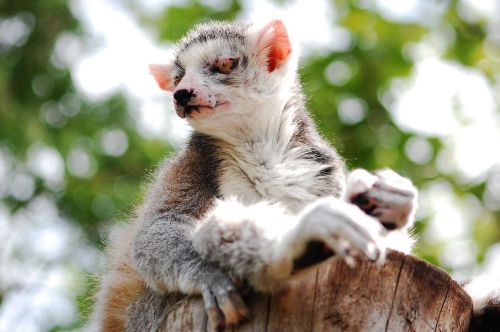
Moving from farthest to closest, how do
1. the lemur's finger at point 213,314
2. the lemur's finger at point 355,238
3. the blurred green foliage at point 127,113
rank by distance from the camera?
1. the blurred green foliage at point 127,113
2. the lemur's finger at point 213,314
3. the lemur's finger at point 355,238

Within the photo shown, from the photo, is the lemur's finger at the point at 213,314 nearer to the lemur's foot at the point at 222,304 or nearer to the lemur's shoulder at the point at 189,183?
the lemur's foot at the point at 222,304

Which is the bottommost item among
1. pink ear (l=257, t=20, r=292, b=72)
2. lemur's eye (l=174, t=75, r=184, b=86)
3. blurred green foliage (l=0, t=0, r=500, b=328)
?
blurred green foliage (l=0, t=0, r=500, b=328)

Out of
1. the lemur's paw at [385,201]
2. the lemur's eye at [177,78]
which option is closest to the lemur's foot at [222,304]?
the lemur's paw at [385,201]

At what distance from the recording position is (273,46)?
644 centimetres

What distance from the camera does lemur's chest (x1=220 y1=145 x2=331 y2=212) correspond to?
5273 millimetres

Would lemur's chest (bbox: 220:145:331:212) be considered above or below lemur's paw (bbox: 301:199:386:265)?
below

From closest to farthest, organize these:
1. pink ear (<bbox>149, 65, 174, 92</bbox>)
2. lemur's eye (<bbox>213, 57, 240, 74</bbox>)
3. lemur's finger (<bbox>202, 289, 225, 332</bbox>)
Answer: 1. lemur's finger (<bbox>202, 289, 225, 332</bbox>)
2. lemur's eye (<bbox>213, 57, 240, 74</bbox>)
3. pink ear (<bbox>149, 65, 174, 92</bbox>)

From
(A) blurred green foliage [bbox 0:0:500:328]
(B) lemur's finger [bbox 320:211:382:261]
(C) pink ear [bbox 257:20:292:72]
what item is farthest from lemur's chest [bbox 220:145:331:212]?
(A) blurred green foliage [bbox 0:0:500:328]

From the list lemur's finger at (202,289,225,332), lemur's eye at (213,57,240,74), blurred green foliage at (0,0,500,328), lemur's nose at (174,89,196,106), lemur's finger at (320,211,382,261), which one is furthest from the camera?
blurred green foliage at (0,0,500,328)

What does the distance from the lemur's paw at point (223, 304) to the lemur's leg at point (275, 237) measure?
0.10m

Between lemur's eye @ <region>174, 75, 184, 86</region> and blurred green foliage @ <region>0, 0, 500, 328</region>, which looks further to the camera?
blurred green foliage @ <region>0, 0, 500, 328</region>

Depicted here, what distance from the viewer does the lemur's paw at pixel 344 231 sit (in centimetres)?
346

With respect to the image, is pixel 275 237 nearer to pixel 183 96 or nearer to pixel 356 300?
pixel 356 300

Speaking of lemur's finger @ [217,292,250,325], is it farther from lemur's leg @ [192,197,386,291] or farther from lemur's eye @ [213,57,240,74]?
lemur's eye @ [213,57,240,74]
